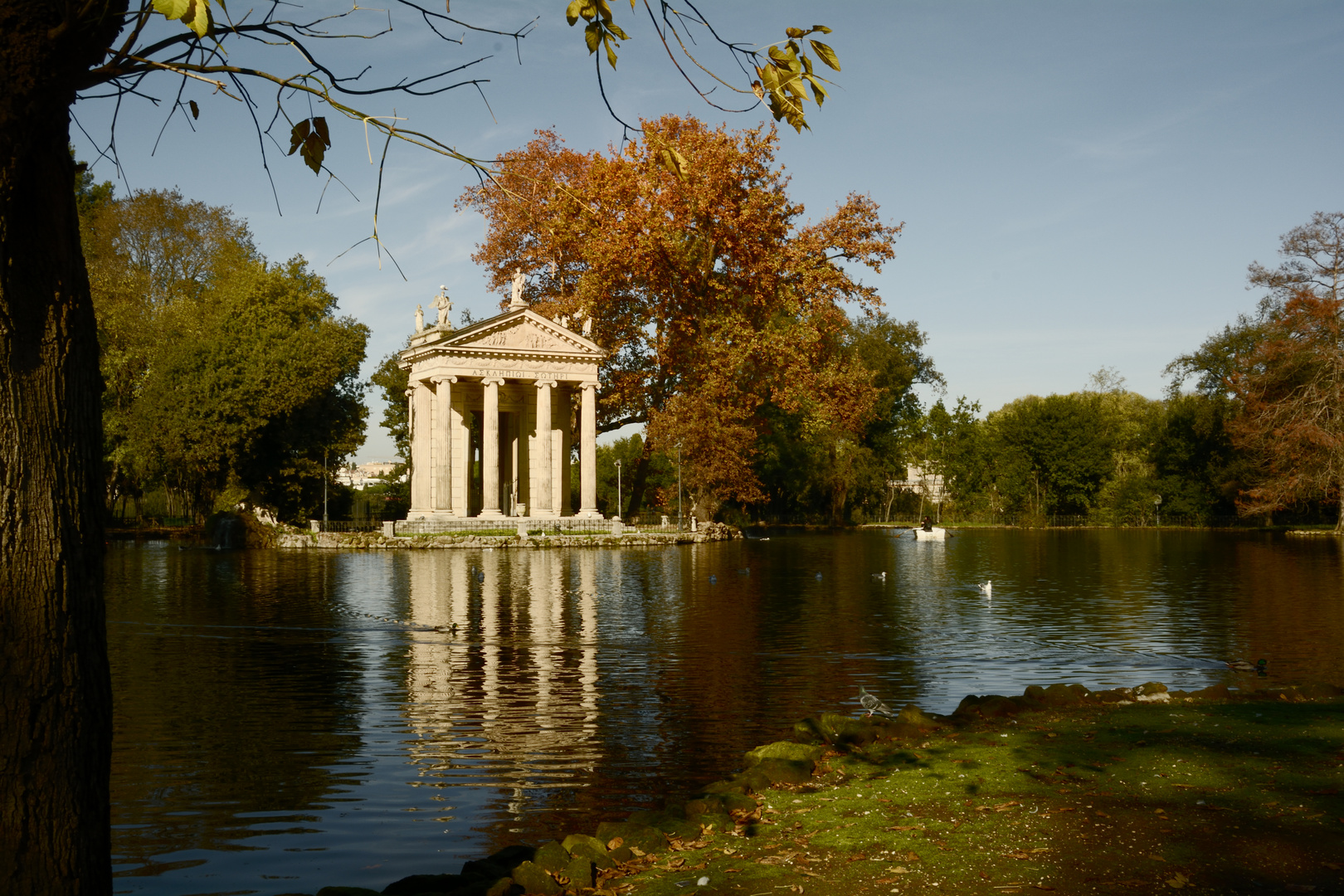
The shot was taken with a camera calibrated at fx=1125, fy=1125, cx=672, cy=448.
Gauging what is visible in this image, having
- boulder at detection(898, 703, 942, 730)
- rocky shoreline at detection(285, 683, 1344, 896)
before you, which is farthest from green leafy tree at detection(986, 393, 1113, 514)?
rocky shoreline at detection(285, 683, 1344, 896)

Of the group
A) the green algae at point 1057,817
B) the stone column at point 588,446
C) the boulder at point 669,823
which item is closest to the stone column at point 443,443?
the stone column at point 588,446

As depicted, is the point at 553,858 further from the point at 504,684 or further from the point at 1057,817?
the point at 504,684

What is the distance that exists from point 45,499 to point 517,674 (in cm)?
1115

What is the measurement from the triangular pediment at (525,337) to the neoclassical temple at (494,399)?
4 centimetres

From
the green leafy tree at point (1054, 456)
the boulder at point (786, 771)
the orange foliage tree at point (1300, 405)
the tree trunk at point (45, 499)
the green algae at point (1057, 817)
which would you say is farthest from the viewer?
the green leafy tree at point (1054, 456)

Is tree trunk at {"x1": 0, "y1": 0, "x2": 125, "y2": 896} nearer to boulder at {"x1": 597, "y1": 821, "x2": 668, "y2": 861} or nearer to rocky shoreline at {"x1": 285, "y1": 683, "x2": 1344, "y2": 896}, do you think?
rocky shoreline at {"x1": 285, "y1": 683, "x2": 1344, "y2": 896}

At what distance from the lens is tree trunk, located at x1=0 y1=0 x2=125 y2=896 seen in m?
4.53

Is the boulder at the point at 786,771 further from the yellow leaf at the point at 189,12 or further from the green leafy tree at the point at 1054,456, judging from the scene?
the green leafy tree at the point at 1054,456

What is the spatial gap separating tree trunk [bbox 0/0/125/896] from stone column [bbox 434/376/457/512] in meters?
53.5

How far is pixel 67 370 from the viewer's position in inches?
191

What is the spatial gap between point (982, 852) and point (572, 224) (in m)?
47.1

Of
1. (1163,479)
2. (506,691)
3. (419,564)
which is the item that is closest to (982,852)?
(506,691)

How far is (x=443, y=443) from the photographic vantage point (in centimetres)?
5862

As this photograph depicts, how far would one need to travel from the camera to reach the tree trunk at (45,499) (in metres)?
4.53
